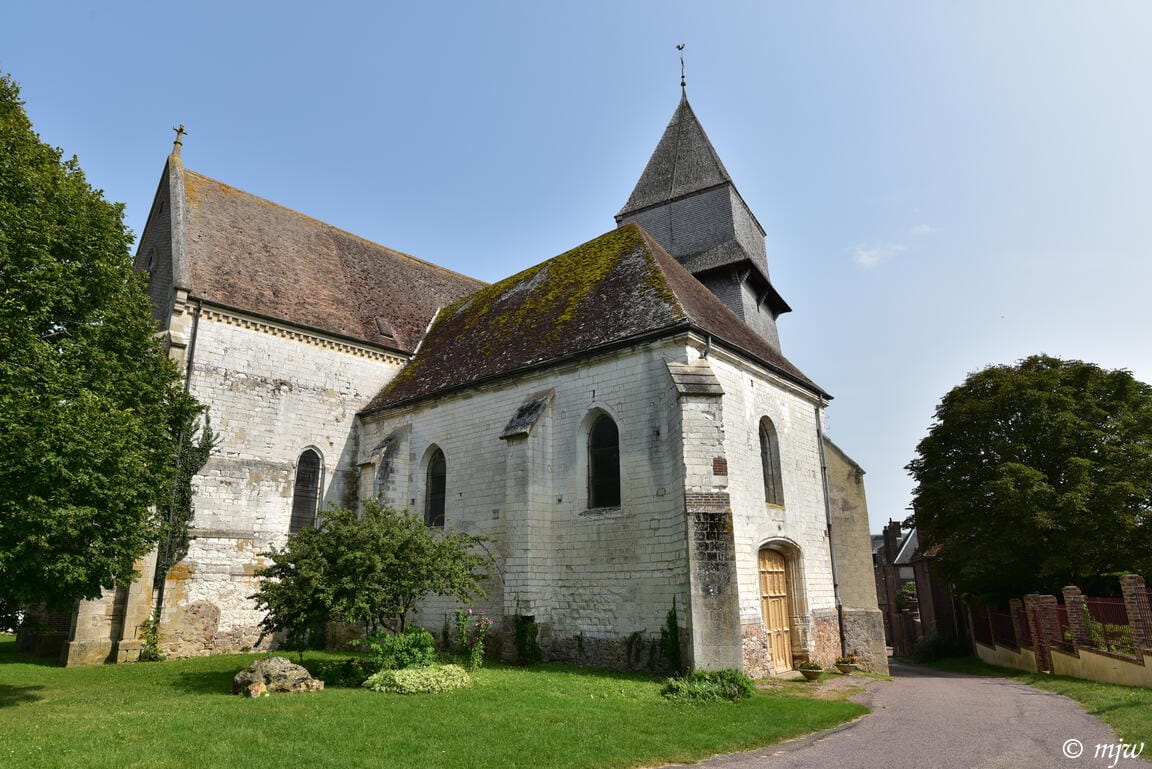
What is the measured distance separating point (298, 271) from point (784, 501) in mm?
17004

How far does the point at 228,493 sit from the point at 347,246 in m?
11.5

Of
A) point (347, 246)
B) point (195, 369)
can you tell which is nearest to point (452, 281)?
point (347, 246)

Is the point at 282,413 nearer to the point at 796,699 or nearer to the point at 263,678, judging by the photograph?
the point at 263,678

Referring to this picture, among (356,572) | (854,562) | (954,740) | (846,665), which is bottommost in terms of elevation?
(954,740)

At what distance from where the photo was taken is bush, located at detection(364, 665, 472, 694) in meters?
11.5

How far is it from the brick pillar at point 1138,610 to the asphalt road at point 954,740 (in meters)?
2.20

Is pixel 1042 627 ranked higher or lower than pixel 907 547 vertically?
lower

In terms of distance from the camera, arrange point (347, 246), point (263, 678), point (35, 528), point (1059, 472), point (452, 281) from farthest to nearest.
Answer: point (452, 281) → point (347, 246) → point (1059, 472) → point (263, 678) → point (35, 528)

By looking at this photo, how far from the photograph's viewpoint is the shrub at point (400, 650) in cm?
1269

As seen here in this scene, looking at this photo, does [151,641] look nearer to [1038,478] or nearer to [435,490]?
[435,490]

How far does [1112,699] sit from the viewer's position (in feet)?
39.4

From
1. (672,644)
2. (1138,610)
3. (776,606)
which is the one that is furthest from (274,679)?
(1138,610)

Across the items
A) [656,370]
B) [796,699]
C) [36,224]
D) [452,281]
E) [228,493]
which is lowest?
[796,699]

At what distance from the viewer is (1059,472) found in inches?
858
